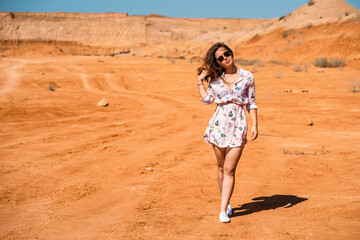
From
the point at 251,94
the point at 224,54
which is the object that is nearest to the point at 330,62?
the point at 251,94

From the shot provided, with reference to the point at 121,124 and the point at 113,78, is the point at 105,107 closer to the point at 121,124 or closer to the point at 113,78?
the point at 121,124

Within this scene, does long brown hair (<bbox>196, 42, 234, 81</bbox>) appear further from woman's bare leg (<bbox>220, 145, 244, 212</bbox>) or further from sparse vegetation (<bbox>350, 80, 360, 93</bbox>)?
sparse vegetation (<bbox>350, 80, 360, 93</bbox>)

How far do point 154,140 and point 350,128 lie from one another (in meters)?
4.63

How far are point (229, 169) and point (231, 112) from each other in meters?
0.57

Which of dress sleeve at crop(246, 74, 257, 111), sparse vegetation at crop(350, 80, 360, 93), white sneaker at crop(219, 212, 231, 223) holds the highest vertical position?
dress sleeve at crop(246, 74, 257, 111)

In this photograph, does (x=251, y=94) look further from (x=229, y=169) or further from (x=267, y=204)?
(x=267, y=204)

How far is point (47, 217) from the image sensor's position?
4055 millimetres

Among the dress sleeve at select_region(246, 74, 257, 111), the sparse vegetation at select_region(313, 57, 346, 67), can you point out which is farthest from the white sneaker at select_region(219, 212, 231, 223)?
the sparse vegetation at select_region(313, 57, 346, 67)

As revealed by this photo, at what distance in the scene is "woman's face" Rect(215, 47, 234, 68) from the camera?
364 centimetres

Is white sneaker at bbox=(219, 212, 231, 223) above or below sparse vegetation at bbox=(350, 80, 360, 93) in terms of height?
below

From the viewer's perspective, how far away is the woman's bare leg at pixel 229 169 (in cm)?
363

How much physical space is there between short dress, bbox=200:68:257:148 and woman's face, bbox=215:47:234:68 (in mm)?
153

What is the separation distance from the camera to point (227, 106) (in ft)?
12.0

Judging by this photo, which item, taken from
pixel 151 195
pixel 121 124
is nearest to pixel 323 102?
pixel 121 124
